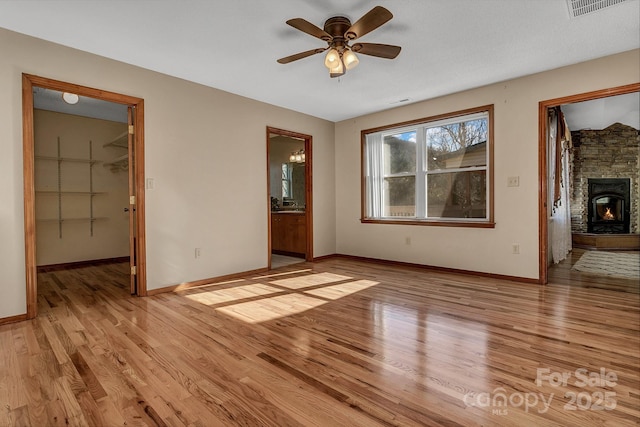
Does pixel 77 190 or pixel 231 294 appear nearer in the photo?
pixel 231 294

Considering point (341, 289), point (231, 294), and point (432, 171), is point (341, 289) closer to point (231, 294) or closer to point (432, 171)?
point (231, 294)

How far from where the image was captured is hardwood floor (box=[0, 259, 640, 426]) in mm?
1521

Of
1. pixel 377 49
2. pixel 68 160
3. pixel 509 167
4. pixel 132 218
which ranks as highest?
pixel 377 49

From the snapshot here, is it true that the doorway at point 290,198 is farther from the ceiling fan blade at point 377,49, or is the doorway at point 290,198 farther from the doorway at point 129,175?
the ceiling fan blade at point 377,49

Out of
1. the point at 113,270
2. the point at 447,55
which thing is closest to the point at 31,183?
the point at 113,270

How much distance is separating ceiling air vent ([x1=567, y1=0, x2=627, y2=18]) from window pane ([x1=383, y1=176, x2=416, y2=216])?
2.89 metres

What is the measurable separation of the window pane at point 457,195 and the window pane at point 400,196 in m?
0.28

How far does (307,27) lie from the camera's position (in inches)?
95.3

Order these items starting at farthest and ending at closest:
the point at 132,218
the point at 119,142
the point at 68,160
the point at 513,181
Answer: the point at 119,142, the point at 68,160, the point at 513,181, the point at 132,218

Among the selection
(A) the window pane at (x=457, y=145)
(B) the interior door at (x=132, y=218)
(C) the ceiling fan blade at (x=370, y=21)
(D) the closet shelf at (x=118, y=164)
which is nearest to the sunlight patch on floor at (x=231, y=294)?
(B) the interior door at (x=132, y=218)

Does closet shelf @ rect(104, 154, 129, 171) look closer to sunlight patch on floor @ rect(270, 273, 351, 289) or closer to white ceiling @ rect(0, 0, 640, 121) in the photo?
white ceiling @ rect(0, 0, 640, 121)

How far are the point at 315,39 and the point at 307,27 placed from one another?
0.64 m

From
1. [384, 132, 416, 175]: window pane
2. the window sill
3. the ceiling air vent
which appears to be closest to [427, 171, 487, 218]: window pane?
the window sill

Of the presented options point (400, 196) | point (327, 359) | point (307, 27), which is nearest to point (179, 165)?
point (307, 27)
